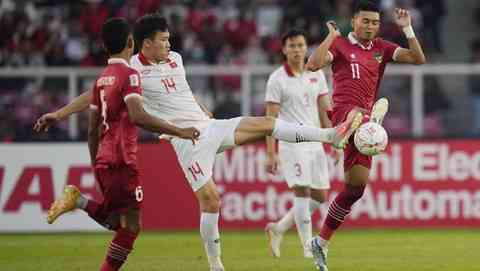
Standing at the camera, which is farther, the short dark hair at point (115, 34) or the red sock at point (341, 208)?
the red sock at point (341, 208)

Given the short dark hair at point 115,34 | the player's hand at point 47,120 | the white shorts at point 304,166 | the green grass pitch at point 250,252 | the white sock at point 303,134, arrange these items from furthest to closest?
1. the white shorts at point 304,166
2. the green grass pitch at point 250,252
3. the white sock at point 303,134
4. the player's hand at point 47,120
5. the short dark hair at point 115,34

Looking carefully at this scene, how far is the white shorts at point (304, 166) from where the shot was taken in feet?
49.5

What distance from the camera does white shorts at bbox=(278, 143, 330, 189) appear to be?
15.1 metres

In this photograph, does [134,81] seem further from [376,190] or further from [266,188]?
[376,190]

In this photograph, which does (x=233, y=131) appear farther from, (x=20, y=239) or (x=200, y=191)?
(x=20, y=239)

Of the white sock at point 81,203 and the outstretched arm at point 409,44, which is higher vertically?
the outstretched arm at point 409,44

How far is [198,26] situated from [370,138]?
39.7 ft

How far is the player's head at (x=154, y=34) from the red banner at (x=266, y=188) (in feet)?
24.9

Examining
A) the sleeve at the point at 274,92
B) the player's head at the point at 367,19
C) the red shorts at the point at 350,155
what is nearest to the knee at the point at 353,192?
the red shorts at the point at 350,155

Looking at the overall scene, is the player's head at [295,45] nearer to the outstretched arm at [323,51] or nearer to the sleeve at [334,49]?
the sleeve at [334,49]

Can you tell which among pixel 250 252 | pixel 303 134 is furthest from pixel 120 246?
pixel 250 252

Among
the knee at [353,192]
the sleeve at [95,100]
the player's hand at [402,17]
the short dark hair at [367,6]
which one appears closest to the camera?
the sleeve at [95,100]

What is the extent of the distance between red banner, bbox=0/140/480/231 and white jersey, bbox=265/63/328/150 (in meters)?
4.12

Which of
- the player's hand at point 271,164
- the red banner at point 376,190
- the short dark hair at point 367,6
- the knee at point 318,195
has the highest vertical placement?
the short dark hair at point 367,6
